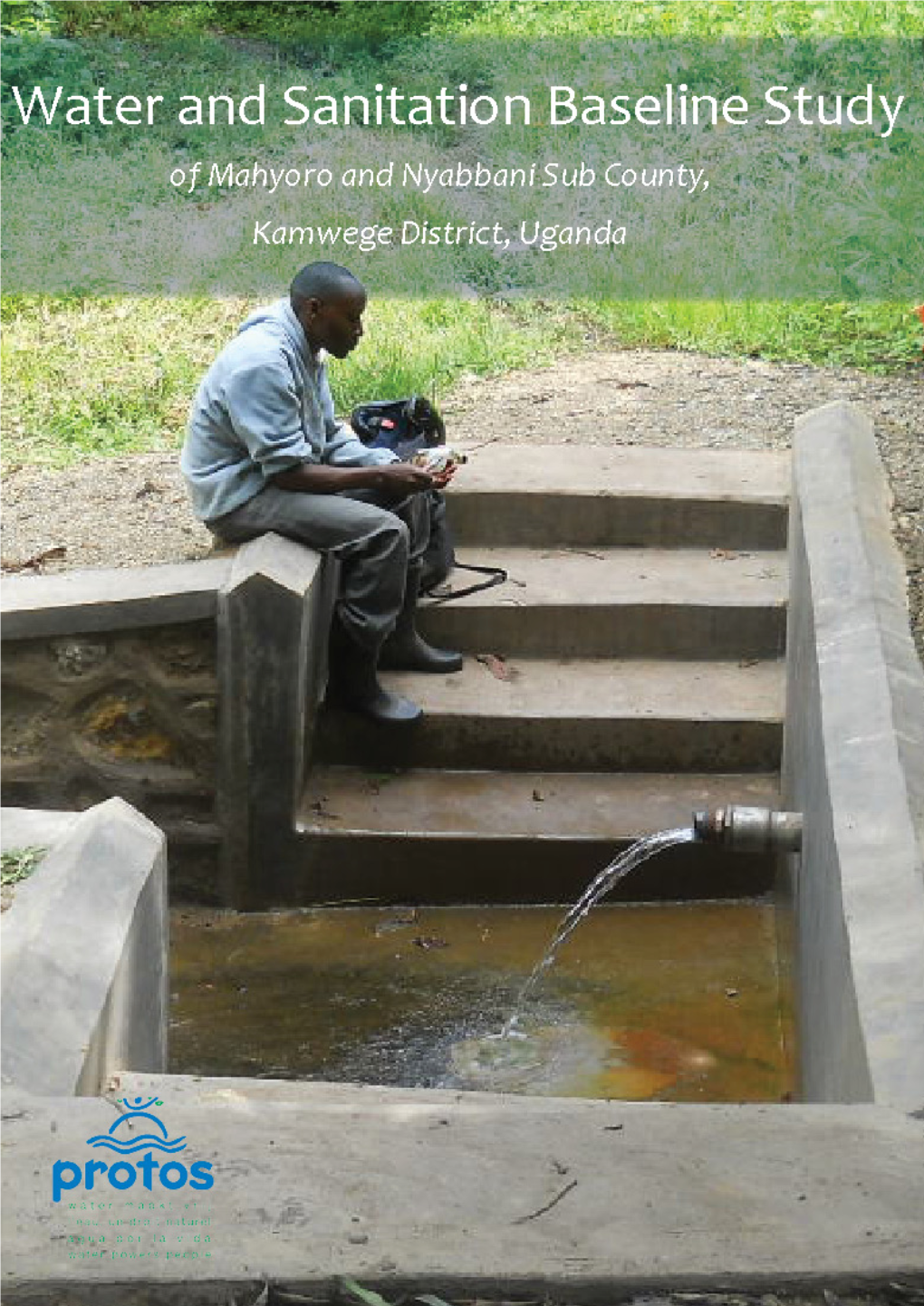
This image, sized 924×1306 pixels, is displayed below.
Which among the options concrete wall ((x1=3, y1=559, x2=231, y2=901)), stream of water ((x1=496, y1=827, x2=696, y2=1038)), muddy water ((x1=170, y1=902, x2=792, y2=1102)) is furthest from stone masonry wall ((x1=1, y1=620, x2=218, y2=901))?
stream of water ((x1=496, y1=827, x2=696, y2=1038))

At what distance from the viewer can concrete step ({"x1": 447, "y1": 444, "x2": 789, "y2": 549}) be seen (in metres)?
7.99

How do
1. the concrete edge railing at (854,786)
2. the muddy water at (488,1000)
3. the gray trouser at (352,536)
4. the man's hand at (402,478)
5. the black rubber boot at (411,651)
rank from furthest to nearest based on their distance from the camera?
the black rubber boot at (411,651) → the man's hand at (402,478) → the gray trouser at (352,536) → the muddy water at (488,1000) → the concrete edge railing at (854,786)

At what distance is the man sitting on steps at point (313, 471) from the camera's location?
6621 mm

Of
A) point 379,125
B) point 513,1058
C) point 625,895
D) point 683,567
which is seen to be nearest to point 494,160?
point 379,125

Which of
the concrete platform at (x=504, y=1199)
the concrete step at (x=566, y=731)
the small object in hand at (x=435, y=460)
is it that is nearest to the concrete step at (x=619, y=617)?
the concrete step at (x=566, y=731)

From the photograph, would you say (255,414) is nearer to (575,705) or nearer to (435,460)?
(435,460)

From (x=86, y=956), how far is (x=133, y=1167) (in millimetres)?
729

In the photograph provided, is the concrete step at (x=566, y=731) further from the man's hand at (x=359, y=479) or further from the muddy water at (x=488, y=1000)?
the man's hand at (x=359, y=479)

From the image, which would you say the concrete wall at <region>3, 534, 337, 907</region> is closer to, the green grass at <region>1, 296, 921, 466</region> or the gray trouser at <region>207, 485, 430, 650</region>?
the gray trouser at <region>207, 485, 430, 650</region>

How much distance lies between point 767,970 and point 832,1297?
11.3 ft

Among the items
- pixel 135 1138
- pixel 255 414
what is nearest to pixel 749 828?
pixel 255 414

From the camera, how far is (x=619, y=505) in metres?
8.01

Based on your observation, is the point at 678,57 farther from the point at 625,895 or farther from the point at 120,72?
the point at 625,895

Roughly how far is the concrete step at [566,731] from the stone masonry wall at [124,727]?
1.84 feet
